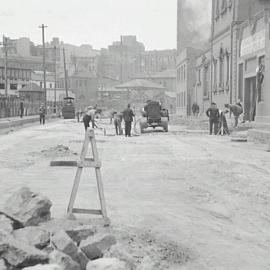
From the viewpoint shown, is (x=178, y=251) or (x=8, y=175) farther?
(x=8, y=175)

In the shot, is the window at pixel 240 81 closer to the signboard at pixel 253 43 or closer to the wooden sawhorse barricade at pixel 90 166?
the signboard at pixel 253 43

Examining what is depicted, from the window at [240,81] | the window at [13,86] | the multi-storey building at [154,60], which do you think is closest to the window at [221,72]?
the window at [240,81]

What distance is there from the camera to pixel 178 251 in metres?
5.49

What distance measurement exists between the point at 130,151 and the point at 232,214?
922cm

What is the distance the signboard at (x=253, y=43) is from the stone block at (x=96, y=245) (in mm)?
22069

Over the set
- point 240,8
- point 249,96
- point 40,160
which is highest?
point 240,8

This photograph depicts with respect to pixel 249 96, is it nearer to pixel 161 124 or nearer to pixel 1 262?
pixel 161 124

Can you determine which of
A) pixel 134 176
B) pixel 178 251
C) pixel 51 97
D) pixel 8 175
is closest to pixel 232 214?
pixel 178 251

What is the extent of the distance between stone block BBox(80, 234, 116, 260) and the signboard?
22069 millimetres

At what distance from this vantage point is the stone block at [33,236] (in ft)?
15.9

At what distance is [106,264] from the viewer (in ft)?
14.5

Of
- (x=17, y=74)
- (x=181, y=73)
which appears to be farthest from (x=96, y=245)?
(x=17, y=74)

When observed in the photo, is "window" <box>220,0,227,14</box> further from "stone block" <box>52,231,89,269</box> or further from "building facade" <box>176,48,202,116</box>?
"stone block" <box>52,231,89,269</box>

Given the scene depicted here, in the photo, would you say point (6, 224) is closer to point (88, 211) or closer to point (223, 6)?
point (88, 211)
